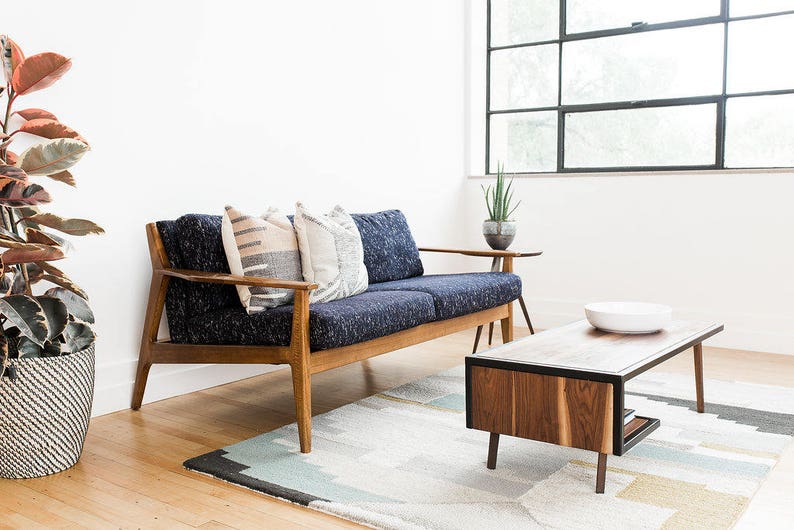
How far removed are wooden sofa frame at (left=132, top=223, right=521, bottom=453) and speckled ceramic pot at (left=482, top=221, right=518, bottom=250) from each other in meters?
1.03

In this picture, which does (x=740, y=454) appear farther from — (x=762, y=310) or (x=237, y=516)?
(x=762, y=310)

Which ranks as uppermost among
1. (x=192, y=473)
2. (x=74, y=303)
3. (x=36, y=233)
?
(x=36, y=233)

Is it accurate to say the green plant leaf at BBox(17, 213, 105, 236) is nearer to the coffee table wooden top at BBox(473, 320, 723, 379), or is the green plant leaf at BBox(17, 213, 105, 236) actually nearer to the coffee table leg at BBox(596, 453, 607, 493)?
the coffee table wooden top at BBox(473, 320, 723, 379)

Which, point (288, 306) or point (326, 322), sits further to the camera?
point (288, 306)

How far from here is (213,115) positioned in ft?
11.7

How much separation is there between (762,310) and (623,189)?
3.58 ft

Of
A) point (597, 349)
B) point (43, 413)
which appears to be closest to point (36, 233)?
point (43, 413)

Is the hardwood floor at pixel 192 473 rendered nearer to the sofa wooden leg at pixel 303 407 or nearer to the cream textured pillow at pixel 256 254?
the sofa wooden leg at pixel 303 407

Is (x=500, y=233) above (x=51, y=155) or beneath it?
beneath

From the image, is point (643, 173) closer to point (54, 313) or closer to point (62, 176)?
point (62, 176)

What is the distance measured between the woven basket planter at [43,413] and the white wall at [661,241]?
3.36m

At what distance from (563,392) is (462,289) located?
137 centimetres

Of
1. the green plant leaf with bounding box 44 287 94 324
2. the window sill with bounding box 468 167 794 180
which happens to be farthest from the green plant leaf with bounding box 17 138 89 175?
the window sill with bounding box 468 167 794 180

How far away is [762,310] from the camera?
446 cm
